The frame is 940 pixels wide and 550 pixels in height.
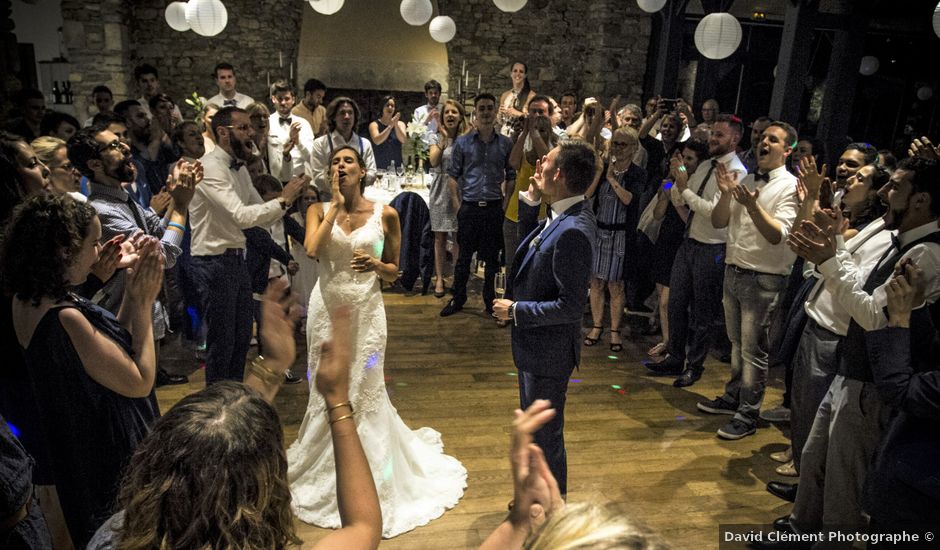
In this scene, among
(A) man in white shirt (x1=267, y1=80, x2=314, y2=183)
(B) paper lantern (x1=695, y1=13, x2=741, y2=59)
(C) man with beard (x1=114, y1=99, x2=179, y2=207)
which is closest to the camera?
(C) man with beard (x1=114, y1=99, x2=179, y2=207)

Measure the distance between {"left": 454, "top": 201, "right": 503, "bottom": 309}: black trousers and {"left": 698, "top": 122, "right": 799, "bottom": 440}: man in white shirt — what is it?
6.95ft

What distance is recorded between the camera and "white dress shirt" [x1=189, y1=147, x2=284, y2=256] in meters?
3.12

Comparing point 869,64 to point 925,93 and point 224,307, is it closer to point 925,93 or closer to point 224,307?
point 925,93

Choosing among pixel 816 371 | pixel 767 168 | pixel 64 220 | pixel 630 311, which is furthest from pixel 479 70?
pixel 64 220

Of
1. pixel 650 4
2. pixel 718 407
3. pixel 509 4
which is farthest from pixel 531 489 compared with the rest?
pixel 650 4

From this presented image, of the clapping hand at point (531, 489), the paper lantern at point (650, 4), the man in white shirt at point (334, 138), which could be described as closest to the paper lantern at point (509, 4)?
the paper lantern at point (650, 4)

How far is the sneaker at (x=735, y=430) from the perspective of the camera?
11.6 ft

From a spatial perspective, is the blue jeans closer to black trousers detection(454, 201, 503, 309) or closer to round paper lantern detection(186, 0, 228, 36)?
black trousers detection(454, 201, 503, 309)

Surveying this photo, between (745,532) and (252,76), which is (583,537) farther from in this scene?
(252,76)

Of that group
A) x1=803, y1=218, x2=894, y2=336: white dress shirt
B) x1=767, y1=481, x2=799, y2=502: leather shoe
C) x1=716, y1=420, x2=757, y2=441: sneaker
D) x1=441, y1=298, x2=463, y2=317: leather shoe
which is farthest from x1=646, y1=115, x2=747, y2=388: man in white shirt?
x1=441, y1=298, x2=463, y2=317: leather shoe

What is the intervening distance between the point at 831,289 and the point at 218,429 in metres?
2.13

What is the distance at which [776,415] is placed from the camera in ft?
12.5

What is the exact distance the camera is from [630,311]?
5.65m

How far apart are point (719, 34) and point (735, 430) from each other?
414cm
